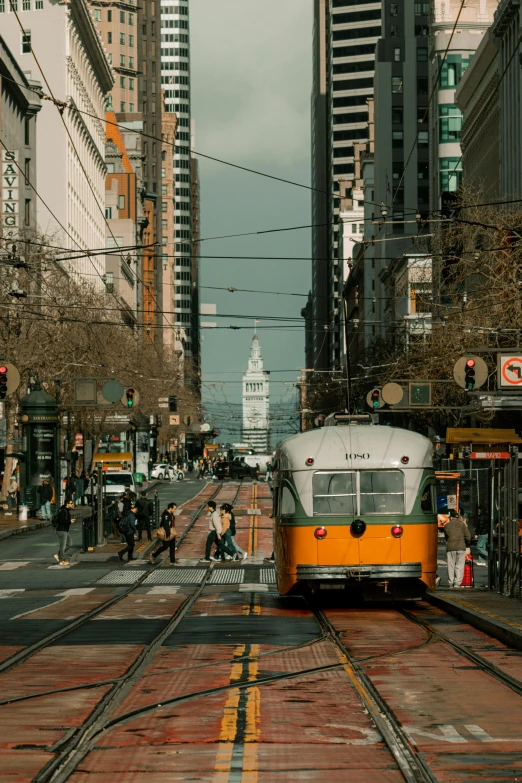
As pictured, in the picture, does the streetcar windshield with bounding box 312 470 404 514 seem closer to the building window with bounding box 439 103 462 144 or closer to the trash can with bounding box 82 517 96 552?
the trash can with bounding box 82 517 96 552

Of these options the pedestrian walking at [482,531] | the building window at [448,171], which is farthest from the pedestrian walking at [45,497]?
the building window at [448,171]

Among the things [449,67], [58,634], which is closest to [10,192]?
[449,67]

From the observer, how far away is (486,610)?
68.4 feet

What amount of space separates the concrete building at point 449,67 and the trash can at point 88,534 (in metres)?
64.5

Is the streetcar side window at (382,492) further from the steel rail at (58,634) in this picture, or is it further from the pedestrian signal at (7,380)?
the pedestrian signal at (7,380)

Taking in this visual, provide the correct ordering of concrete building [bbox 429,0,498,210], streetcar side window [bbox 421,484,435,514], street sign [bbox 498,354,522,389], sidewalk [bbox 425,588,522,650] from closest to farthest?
sidewalk [bbox 425,588,522,650], streetcar side window [bbox 421,484,435,514], street sign [bbox 498,354,522,389], concrete building [bbox 429,0,498,210]

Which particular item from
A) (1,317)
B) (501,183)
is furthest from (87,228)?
(1,317)

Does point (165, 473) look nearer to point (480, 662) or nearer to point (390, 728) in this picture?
point (480, 662)

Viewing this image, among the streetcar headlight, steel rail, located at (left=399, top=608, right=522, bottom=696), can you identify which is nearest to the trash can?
the streetcar headlight

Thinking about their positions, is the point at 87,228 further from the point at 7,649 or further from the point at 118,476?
the point at 7,649

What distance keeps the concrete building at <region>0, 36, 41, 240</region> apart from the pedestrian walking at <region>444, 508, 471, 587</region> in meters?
44.8

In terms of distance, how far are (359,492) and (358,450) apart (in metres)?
0.75

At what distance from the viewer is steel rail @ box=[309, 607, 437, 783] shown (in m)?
8.95

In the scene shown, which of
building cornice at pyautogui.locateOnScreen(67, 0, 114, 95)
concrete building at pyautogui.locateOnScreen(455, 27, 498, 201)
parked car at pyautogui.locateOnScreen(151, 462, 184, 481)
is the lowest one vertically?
parked car at pyautogui.locateOnScreen(151, 462, 184, 481)
